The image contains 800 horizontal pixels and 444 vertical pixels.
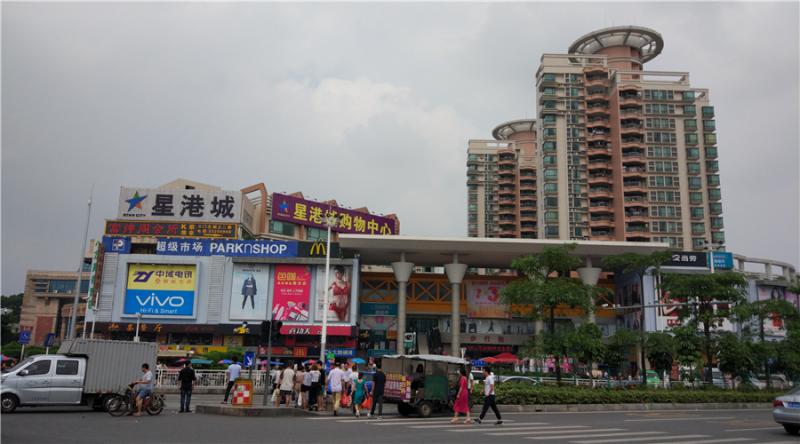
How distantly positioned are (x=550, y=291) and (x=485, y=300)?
1133 inches

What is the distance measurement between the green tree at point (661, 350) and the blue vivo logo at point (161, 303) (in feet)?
116

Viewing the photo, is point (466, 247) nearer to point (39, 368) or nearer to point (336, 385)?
point (336, 385)

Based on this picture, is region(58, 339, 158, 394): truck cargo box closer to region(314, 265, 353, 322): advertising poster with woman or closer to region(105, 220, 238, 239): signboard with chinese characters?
region(314, 265, 353, 322): advertising poster with woman

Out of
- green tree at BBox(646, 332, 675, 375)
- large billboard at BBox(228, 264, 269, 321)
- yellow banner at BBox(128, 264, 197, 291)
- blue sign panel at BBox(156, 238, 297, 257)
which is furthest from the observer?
blue sign panel at BBox(156, 238, 297, 257)

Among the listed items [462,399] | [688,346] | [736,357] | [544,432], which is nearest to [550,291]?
[688,346]

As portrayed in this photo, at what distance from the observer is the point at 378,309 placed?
58344 millimetres

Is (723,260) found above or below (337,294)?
above

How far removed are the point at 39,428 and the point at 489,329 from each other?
48680 millimetres

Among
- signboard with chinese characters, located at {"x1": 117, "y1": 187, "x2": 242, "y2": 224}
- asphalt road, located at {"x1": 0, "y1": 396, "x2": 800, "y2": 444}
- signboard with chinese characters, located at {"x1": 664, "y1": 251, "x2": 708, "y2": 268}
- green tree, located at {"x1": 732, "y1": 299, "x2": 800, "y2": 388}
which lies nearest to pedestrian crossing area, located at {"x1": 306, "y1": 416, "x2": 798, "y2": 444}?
asphalt road, located at {"x1": 0, "y1": 396, "x2": 800, "y2": 444}

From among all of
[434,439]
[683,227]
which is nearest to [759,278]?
[683,227]

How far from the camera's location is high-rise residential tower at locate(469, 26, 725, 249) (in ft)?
265

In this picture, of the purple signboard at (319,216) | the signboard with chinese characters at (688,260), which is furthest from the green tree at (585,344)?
the purple signboard at (319,216)

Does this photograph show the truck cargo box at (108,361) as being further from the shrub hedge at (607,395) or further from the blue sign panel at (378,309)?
the blue sign panel at (378,309)

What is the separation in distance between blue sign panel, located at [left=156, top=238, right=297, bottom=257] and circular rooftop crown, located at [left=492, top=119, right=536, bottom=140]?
77979 millimetres
